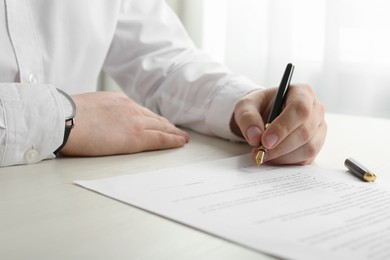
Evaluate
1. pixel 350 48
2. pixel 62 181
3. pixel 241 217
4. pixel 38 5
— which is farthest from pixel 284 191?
pixel 350 48

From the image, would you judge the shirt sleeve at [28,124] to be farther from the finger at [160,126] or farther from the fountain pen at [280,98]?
the fountain pen at [280,98]

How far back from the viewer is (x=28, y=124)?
0.69 metres

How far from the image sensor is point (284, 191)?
22.6 inches

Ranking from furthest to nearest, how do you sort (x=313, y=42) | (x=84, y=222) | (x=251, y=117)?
(x=313, y=42) < (x=251, y=117) < (x=84, y=222)

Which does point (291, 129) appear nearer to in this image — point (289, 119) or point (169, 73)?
point (289, 119)

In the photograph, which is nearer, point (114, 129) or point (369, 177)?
point (369, 177)

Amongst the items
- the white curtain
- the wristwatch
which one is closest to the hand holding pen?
the wristwatch

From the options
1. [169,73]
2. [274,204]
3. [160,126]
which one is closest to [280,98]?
[160,126]

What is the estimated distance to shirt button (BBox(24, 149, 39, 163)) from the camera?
0.68 m

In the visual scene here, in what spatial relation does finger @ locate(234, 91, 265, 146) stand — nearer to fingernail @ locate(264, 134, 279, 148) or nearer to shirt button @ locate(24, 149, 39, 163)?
fingernail @ locate(264, 134, 279, 148)

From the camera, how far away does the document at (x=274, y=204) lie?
0.42 meters

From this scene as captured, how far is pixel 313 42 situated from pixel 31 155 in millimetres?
1293

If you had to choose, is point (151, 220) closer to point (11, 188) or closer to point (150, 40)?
point (11, 188)

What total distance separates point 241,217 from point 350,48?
1365 millimetres
